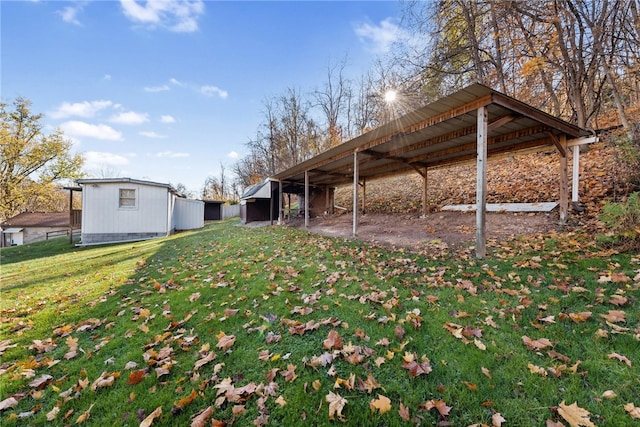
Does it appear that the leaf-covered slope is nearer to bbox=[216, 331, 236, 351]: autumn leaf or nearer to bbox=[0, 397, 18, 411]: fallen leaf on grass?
bbox=[216, 331, 236, 351]: autumn leaf

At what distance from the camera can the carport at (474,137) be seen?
15.1 ft

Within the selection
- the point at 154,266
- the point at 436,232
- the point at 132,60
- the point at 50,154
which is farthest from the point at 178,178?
the point at 436,232

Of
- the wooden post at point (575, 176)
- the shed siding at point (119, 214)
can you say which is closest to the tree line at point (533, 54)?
the wooden post at point (575, 176)

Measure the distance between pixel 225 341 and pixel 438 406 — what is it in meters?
2.04

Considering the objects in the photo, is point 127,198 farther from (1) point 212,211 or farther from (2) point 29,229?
(2) point 29,229

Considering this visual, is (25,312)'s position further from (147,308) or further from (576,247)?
(576,247)

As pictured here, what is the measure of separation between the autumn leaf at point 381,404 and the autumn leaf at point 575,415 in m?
1.06

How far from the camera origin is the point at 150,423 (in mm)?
1753

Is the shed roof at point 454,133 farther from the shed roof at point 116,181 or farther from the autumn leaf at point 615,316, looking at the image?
the shed roof at point 116,181

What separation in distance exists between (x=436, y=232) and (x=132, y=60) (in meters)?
12.6

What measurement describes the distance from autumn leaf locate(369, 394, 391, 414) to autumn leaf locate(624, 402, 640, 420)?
4.80ft

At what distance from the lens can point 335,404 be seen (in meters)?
1.76

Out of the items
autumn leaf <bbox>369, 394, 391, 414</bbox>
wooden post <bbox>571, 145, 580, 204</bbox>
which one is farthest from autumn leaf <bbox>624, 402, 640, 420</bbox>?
wooden post <bbox>571, 145, 580, 204</bbox>

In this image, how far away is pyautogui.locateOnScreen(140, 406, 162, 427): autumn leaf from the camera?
1750mm
